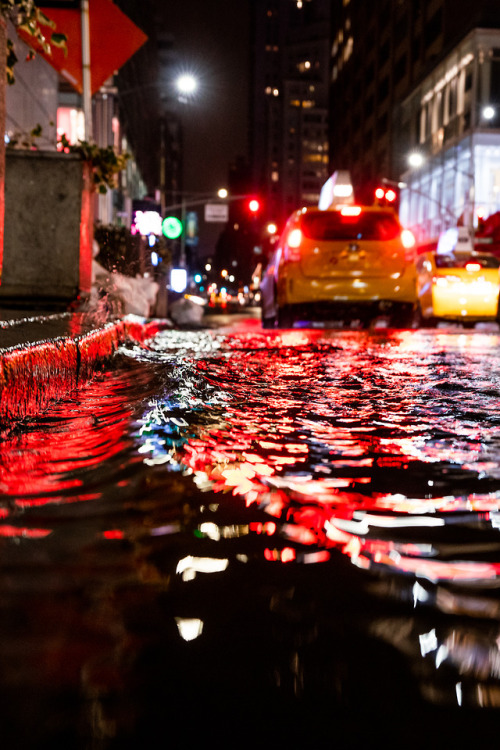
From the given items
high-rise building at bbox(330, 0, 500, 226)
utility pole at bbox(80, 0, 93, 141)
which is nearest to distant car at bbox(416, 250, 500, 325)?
utility pole at bbox(80, 0, 93, 141)

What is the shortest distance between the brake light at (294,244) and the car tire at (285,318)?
755 mm

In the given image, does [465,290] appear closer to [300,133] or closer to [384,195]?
[384,195]

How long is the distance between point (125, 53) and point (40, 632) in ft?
34.2

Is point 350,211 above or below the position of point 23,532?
above

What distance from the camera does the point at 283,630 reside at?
3.69 feet

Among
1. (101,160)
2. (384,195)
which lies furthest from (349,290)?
(384,195)

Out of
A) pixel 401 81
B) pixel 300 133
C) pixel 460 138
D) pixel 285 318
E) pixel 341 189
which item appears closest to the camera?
pixel 285 318

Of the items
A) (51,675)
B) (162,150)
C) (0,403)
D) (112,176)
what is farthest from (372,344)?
(162,150)

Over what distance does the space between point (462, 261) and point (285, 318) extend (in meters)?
6.01

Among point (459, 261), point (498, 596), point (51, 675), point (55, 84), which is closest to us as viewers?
point (51, 675)

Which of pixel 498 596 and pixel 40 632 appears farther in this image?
pixel 498 596

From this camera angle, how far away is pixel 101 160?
768 centimetres

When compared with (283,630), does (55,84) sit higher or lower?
higher

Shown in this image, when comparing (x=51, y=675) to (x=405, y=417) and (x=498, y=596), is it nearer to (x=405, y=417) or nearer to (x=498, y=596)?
(x=498, y=596)
